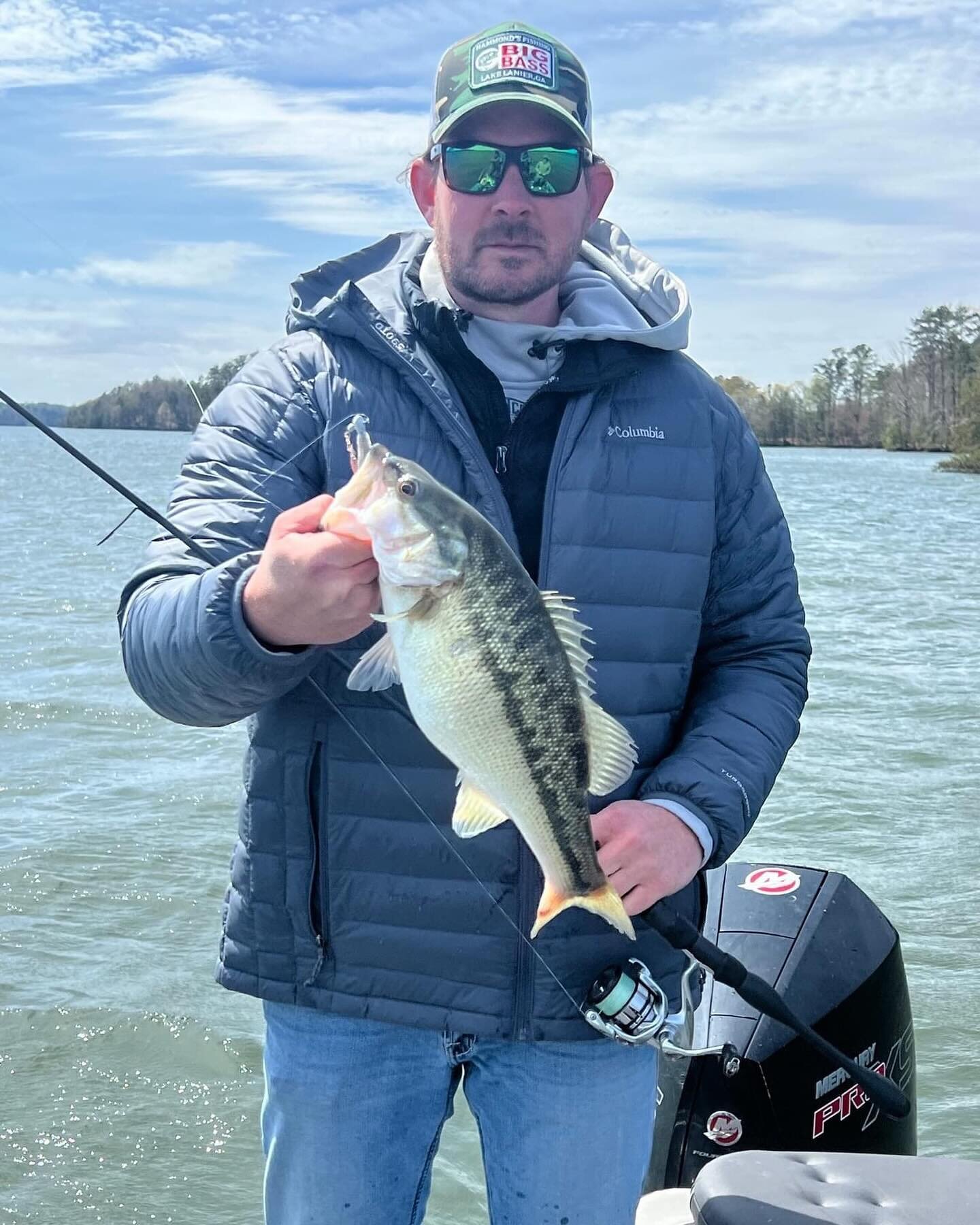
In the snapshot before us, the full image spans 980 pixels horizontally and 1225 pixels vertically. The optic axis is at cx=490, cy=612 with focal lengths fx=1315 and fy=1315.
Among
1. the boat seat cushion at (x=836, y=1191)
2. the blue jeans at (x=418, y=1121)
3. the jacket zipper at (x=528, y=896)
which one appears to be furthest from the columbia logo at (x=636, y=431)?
the boat seat cushion at (x=836, y=1191)

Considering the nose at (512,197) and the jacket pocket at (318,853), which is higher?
the nose at (512,197)

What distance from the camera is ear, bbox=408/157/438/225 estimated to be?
292 centimetres

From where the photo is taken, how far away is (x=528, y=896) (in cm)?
265

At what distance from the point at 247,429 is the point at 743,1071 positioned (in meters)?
2.37

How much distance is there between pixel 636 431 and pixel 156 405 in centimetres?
222

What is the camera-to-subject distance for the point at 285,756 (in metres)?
2.60

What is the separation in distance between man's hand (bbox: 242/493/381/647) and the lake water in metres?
3.49

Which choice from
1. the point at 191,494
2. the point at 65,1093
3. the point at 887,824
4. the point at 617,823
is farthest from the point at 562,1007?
the point at 887,824

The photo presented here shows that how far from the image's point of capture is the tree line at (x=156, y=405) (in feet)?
10.7

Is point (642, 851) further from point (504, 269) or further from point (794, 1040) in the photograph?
point (794, 1040)

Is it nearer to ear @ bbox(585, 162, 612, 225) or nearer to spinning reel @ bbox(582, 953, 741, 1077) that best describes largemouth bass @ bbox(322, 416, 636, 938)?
spinning reel @ bbox(582, 953, 741, 1077)

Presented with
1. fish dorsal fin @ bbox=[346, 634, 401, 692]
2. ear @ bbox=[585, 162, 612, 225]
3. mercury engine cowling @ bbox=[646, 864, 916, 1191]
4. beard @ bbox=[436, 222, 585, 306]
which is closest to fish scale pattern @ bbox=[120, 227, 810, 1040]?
beard @ bbox=[436, 222, 585, 306]

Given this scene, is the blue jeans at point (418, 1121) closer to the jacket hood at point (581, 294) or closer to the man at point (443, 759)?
the man at point (443, 759)

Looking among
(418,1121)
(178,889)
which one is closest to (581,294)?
(418,1121)
